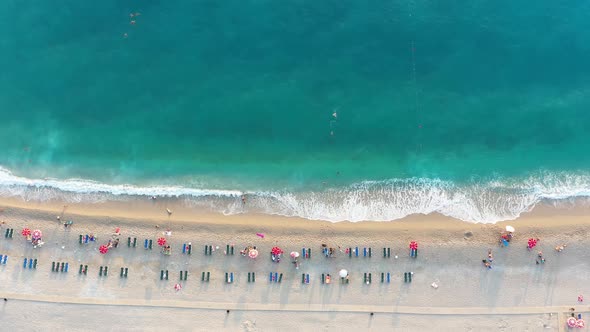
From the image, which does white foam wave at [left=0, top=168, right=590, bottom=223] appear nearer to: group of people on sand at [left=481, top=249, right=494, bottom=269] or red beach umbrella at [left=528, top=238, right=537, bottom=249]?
red beach umbrella at [left=528, top=238, right=537, bottom=249]

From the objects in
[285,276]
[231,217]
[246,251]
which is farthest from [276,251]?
[231,217]

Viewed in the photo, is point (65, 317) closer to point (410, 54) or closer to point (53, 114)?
point (53, 114)

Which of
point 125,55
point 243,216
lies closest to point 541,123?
point 243,216

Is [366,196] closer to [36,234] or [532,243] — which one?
[532,243]

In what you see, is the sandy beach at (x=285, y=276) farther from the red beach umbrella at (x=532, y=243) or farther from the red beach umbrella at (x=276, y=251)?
the red beach umbrella at (x=276, y=251)

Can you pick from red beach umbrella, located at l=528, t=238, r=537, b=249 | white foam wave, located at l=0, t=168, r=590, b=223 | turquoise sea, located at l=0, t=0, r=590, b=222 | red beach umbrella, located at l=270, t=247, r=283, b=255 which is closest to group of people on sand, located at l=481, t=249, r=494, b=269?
white foam wave, located at l=0, t=168, r=590, b=223

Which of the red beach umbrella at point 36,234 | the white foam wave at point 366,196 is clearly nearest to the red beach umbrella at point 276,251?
the white foam wave at point 366,196
